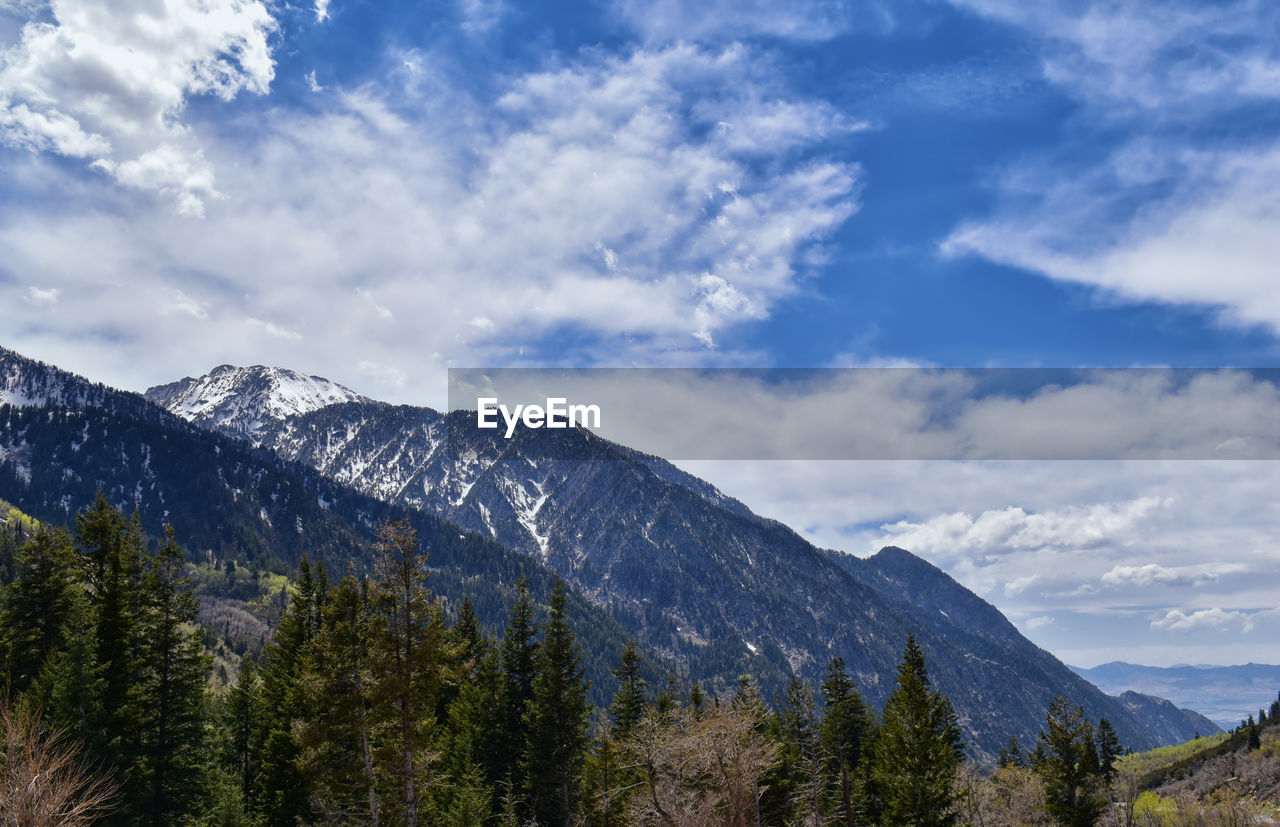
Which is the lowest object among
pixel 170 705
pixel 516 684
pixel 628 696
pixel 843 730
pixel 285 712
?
pixel 843 730

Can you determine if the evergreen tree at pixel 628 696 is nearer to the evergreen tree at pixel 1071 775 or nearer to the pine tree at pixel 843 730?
the pine tree at pixel 843 730

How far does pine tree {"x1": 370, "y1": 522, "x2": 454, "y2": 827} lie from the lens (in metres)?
28.4

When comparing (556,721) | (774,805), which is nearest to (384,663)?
(556,721)

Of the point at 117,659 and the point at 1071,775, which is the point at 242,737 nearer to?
the point at 117,659

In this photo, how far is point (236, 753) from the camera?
158 feet

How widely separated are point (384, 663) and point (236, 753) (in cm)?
2879

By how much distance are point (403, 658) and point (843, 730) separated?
1769 inches

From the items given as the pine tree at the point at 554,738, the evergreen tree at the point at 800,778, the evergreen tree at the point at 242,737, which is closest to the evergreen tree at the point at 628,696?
the pine tree at the point at 554,738

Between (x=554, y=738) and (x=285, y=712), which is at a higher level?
(x=285, y=712)

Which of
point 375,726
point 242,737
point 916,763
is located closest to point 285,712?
point 375,726

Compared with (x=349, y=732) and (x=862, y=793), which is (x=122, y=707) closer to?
(x=349, y=732)

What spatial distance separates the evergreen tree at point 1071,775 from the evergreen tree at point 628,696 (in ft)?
91.3

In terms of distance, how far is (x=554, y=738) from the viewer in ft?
148

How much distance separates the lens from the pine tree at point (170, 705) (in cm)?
3469
